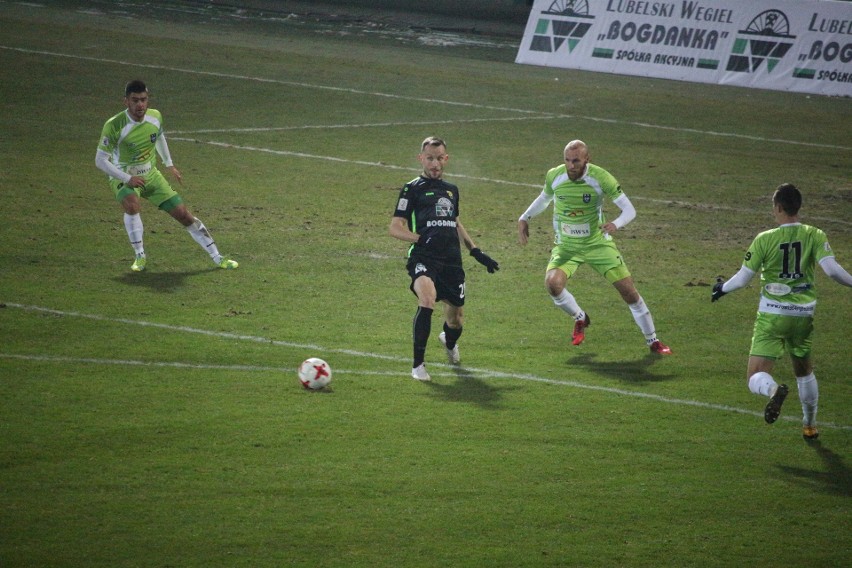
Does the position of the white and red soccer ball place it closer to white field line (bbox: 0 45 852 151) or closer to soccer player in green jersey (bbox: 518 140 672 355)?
soccer player in green jersey (bbox: 518 140 672 355)

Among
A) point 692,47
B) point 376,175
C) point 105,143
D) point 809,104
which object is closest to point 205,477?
point 105,143

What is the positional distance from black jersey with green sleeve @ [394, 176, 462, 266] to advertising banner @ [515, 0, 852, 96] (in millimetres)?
24676

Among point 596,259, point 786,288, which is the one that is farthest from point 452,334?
point 786,288

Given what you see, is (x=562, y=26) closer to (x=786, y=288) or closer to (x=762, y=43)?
(x=762, y=43)

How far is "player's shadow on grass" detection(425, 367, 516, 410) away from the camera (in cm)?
990

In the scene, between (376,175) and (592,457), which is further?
(376,175)

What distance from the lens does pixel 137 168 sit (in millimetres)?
14367

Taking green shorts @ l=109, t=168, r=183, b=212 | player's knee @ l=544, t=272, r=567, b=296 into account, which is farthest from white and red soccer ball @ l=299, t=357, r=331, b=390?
green shorts @ l=109, t=168, r=183, b=212

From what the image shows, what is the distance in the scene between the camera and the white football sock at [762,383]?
881 cm

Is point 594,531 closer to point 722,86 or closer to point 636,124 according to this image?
point 636,124

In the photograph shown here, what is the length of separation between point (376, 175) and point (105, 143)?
23.6ft

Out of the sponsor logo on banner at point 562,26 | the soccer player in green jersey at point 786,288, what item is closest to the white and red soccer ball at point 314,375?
the soccer player in green jersey at point 786,288

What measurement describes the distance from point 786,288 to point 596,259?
3.26 metres

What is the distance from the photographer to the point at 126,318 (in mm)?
11867
